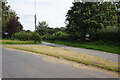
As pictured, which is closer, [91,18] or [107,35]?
[107,35]

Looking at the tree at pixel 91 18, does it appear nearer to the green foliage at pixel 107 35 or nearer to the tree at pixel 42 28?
the green foliage at pixel 107 35

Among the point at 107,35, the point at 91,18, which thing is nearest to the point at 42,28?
the point at 91,18

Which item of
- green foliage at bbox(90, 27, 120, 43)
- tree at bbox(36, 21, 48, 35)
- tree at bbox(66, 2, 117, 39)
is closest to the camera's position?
green foliage at bbox(90, 27, 120, 43)

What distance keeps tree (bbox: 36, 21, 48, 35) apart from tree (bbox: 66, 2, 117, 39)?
3488 centimetres

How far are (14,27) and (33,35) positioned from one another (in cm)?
646

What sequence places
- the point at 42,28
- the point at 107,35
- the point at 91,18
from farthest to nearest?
the point at 42,28, the point at 91,18, the point at 107,35

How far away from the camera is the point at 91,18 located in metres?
18.3

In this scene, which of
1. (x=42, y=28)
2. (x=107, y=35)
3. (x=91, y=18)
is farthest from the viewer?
(x=42, y=28)

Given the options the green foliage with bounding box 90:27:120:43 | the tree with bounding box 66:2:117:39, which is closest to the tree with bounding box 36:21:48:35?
the tree with bounding box 66:2:117:39

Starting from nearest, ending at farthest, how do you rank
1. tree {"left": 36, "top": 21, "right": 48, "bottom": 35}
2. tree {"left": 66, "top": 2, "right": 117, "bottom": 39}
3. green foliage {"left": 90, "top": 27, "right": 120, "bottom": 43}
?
green foliage {"left": 90, "top": 27, "right": 120, "bottom": 43}, tree {"left": 66, "top": 2, "right": 117, "bottom": 39}, tree {"left": 36, "top": 21, "right": 48, "bottom": 35}

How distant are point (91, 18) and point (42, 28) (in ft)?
128

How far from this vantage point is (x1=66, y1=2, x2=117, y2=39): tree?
60.0ft

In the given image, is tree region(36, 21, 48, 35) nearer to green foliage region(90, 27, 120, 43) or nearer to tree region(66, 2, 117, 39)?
tree region(66, 2, 117, 39)

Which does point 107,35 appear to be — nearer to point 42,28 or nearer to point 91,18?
point 91,18
